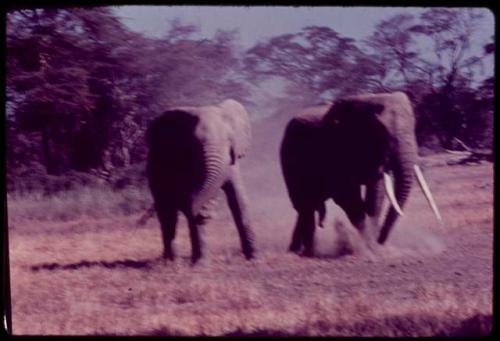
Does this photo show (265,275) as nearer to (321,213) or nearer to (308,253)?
(308,253)

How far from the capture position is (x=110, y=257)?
7094 mm

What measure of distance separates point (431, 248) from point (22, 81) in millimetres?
3914

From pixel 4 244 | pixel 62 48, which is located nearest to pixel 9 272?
pixel 4 244

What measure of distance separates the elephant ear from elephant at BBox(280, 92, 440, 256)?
0.37 metres

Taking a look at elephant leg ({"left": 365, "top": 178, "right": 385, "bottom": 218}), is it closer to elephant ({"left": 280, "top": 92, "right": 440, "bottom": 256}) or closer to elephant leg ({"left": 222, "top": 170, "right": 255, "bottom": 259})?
elephant ({"left": 280, "top": 92, "right": 440, "bottom": 256})

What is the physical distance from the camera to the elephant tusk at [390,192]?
7379mm

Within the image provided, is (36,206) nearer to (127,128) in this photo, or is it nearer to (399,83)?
(127,128)

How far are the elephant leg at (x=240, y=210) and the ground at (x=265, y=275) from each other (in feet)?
0.26

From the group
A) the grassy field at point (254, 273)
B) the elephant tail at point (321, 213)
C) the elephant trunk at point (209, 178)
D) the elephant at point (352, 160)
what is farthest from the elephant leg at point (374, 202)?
the elephant trunk at point (209, 178)

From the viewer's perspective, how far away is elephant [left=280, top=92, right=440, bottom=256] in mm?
7418

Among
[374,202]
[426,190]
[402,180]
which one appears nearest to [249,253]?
[374,202]

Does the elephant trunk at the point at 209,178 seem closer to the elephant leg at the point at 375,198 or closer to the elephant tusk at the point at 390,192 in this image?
the elephant leg at the point at 375,198

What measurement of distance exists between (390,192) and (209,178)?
68.1 inches

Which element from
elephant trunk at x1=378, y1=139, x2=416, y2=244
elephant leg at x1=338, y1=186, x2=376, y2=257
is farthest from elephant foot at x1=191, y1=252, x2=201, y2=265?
elephant trunk at x1=378, y1=139, x2=416, y2=244
